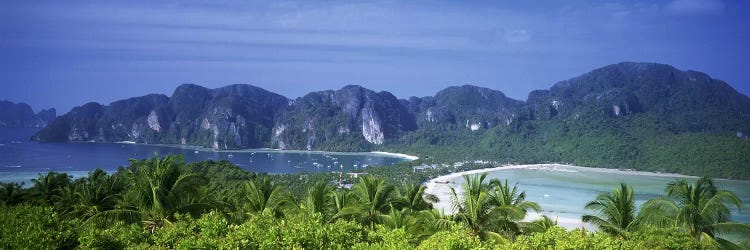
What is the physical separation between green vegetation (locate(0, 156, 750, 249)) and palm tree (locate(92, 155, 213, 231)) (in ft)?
0.09

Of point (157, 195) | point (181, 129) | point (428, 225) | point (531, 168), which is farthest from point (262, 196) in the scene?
point (181, 129)

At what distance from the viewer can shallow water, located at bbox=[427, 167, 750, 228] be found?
55.8 metres

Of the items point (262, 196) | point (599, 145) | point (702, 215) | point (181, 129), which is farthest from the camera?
point (181, 129)

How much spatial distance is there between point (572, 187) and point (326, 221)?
71.0 metres

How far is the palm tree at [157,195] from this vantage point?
11938mm

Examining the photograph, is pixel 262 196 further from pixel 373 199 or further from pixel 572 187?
pixel 572 187

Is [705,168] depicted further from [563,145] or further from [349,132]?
[349,132]

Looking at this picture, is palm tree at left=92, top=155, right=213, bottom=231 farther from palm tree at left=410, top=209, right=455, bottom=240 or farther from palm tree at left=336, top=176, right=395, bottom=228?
palm tree at left=410, top=209, right=455, bottom=240

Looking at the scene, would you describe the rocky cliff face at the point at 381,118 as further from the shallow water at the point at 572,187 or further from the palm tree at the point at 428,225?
the palm tree at the point at 428,225

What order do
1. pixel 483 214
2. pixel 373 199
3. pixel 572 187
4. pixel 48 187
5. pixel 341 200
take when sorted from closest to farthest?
pixel 483 214
pixel 341 200
pixel 373 199
pixel 48 187
pixel 572 187

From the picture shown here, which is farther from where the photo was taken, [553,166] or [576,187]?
[553,166]

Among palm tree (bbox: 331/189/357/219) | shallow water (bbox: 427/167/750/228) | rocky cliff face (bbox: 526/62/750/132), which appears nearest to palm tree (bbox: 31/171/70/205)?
palm tree (bbox: 331/189/357/219)

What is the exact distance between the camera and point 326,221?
1351 centimetres

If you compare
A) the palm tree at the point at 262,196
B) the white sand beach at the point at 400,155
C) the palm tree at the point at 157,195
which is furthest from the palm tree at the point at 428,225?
the white sand beach at the point at 400,155
